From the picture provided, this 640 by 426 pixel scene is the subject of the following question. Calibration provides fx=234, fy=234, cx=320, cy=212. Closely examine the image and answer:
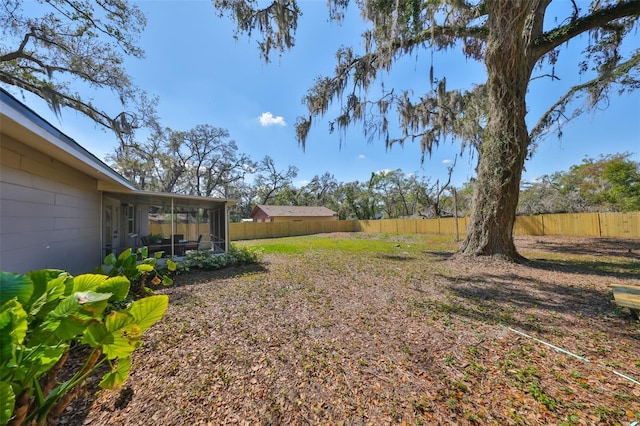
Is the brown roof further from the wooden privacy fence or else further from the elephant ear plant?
the elephant ear plant

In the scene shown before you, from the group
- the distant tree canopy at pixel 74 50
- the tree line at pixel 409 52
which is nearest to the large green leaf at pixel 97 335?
the tree line at pixel 409 52

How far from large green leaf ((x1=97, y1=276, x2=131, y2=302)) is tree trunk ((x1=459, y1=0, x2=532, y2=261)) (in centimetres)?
773

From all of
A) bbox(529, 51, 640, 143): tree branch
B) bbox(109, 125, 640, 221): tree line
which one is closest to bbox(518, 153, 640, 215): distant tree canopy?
bbox(109, 125, 640, 221): tree line

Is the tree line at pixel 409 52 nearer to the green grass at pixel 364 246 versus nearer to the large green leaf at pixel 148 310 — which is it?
the green grass at pixel 364 246

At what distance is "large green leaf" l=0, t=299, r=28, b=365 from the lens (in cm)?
99

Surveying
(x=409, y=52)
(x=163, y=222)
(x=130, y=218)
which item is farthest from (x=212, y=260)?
(x=409, y=52)

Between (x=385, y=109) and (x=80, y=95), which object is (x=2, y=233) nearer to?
(x=80, y=95)

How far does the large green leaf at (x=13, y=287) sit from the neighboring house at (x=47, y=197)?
2047 mm

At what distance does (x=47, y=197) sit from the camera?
12.0 ft

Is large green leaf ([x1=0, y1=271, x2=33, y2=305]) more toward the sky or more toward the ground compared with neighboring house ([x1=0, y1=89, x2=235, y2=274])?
more toward the ground

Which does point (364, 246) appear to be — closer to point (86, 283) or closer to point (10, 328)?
point (86, 283)

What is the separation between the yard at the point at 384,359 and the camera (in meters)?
1.74

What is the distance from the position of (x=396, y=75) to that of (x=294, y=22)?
11.6 feet

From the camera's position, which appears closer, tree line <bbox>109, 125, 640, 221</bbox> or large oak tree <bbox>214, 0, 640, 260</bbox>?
large oak tree <bbox>214, 0, 640, 260</bbox>
